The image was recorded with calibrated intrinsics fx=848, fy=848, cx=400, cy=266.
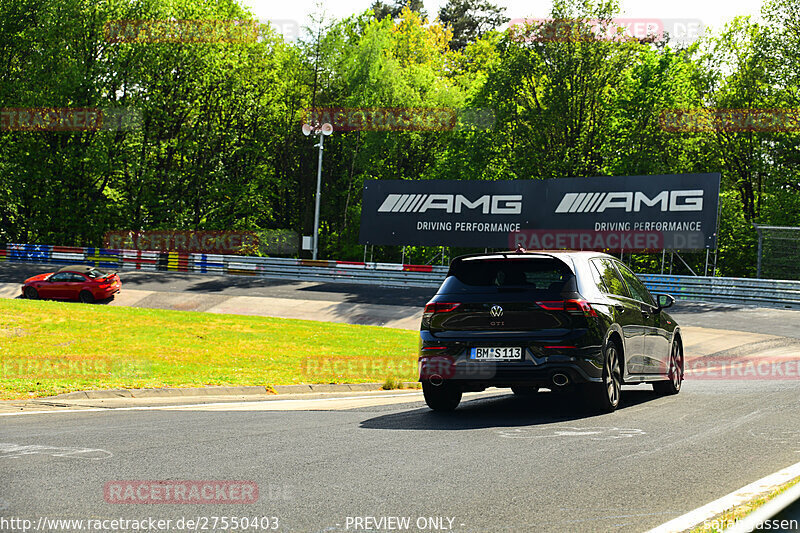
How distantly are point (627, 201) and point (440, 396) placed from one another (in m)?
28.3

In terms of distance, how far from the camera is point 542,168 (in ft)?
165

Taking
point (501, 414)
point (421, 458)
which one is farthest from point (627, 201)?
point (421, 458)

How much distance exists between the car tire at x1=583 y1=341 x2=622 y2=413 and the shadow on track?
0.14 m

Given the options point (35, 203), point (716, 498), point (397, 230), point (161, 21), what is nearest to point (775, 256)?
point (397, 230)

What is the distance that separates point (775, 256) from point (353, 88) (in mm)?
31439

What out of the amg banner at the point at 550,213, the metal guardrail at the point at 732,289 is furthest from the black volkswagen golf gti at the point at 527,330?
the amg banner at the point at 550,213

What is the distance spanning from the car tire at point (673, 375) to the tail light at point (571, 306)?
2.86 meters

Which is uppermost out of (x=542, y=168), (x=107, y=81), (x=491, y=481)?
(x=107, y=81)

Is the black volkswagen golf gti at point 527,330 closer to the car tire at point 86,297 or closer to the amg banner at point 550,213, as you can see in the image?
the amg banner at point 550,213

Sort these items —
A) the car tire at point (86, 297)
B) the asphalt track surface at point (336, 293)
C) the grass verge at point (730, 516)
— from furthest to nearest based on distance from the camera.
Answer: the car tire at point (86, 297) < the asphalt track surface at point (336, 293) < the grass verge at point (730, 516)

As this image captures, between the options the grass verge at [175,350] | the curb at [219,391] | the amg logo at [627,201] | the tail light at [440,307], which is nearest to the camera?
the tail light at [440,307]

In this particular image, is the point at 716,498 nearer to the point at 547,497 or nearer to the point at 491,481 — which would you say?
the point at 547,497

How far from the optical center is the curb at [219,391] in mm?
11375

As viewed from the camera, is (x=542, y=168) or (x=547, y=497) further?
(x=542, y=168)
